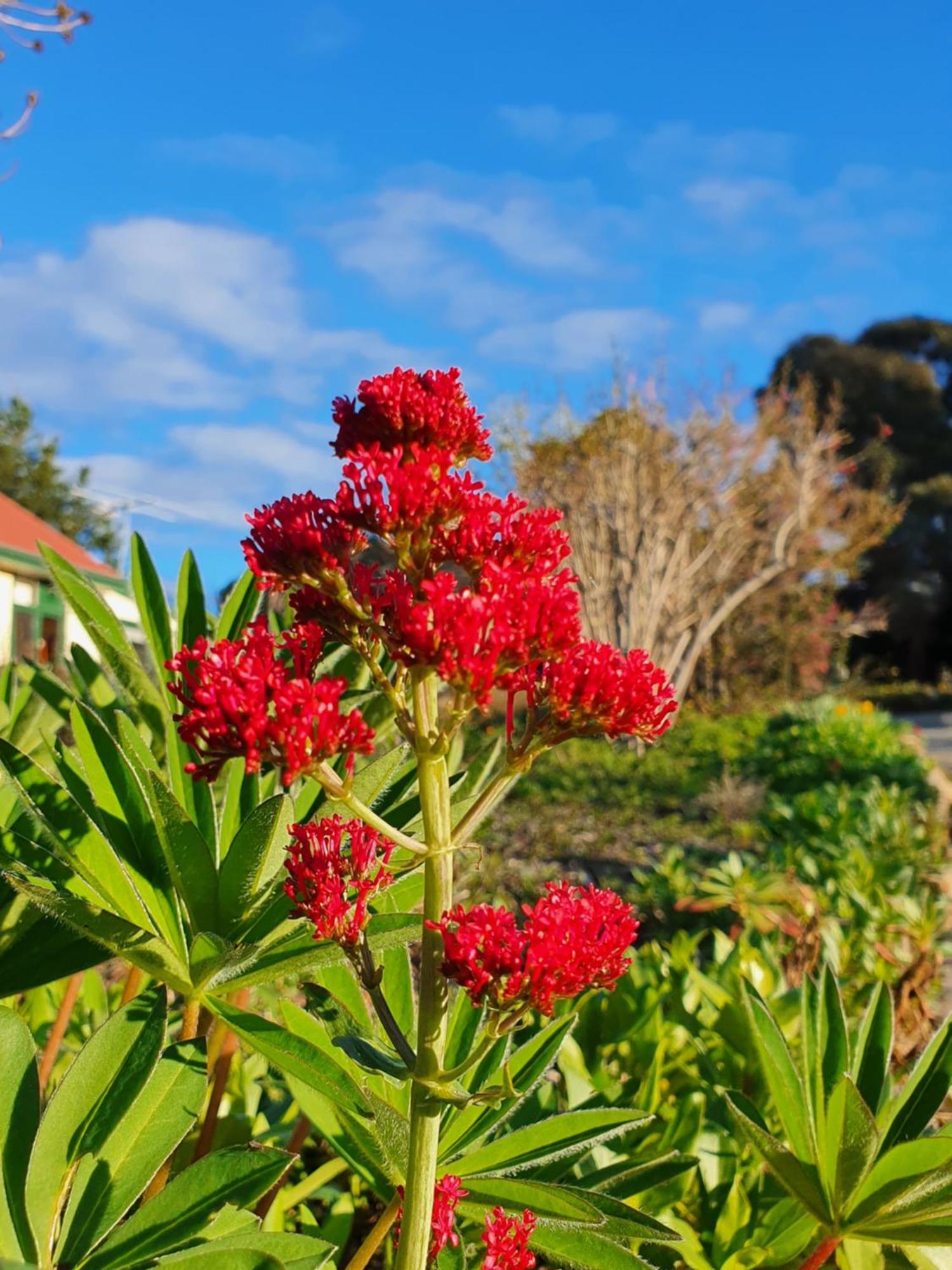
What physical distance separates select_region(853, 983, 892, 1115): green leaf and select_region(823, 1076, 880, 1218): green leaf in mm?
160

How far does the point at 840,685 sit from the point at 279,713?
24516 millimetres

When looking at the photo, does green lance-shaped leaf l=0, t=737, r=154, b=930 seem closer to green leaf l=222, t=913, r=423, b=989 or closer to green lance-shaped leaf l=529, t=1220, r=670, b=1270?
green leaf l=222, t=913, r=423, b=989

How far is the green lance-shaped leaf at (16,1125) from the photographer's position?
108cm

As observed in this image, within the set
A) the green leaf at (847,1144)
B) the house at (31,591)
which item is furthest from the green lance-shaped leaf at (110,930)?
the house at (31,591)

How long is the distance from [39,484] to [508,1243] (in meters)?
39.8

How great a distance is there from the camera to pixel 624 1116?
4.44 ft

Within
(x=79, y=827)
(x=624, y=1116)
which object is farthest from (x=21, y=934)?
(x=624, y=1116)

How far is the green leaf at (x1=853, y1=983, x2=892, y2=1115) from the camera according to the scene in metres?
1.58

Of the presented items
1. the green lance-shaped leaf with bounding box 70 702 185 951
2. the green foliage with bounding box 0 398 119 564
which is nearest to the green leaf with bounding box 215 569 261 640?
the green lance-shaped leaf with bounding box 70 702 185 951

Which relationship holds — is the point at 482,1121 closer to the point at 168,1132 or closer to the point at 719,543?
the point at 168,1132

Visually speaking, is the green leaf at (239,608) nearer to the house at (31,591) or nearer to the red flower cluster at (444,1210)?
the red flower cluster at (444,1210)

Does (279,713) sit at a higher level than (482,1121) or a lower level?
higher

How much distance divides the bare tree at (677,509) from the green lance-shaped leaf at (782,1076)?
16031 mm

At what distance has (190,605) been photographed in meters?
1.85
